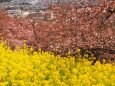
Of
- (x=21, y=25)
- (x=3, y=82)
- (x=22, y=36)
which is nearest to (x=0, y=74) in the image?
(x=3, y=82)

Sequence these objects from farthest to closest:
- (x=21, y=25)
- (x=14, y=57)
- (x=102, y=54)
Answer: (x=21, y=25) → (x=102, y=54) → (x=14, y=57)

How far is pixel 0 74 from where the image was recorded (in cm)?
1105

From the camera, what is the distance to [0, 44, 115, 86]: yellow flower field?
1091 cm

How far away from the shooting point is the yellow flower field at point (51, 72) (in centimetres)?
1091

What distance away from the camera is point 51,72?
11742 millimetres

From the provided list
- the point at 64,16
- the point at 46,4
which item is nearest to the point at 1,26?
the point at 46,4

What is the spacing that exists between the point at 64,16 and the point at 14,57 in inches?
77.0

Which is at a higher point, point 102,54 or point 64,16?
point 64,16

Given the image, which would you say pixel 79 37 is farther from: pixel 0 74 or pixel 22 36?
pixel 22 36

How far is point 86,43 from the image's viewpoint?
13180 millimetres

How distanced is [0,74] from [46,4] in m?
13.0

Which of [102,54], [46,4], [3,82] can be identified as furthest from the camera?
[46,4]

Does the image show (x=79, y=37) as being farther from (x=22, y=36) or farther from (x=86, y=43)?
(x=22, y=36)

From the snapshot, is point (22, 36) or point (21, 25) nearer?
point (22, 36)
